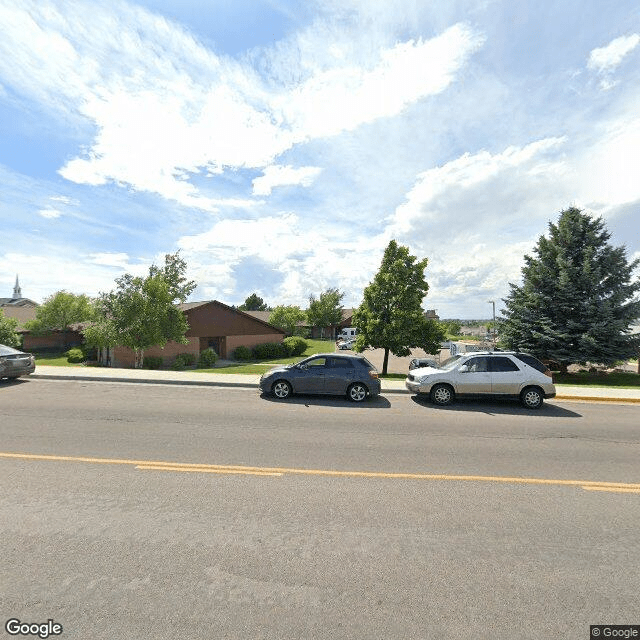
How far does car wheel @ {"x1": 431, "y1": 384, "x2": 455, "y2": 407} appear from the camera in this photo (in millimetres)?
11109

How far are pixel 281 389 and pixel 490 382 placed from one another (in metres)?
6.57

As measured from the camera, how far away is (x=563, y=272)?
19750 millimetres

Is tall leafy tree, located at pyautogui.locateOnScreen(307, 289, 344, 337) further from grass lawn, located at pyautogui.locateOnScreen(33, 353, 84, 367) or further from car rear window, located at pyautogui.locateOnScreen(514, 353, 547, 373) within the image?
car rear window, located at pyautogui.locateOnScreen(514, 353, 547, 373)

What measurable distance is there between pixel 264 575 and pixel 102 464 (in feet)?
12.5

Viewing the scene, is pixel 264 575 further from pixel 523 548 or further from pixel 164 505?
pixel 523 548

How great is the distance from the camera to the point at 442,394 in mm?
11133

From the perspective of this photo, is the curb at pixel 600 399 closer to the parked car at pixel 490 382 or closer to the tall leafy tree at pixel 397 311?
the parked car at pixel 490 382

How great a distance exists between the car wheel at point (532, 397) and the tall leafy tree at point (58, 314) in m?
41.0

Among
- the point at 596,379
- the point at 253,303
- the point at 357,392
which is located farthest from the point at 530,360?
the point at 253,303

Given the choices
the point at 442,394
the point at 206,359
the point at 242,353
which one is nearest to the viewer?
the point at 442,394

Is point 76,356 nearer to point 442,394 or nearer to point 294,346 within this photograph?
point 294,346

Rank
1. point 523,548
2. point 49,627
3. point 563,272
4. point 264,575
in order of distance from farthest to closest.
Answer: point 563,272
point 523,548
point 264,575
point 49,627

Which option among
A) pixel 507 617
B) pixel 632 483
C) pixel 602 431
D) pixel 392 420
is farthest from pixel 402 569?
pixel 602 431

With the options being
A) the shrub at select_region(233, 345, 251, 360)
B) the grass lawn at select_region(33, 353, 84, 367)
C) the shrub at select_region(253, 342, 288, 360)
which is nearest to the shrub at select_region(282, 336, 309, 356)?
the shrub at select_region(253, 342, 288, 360)
